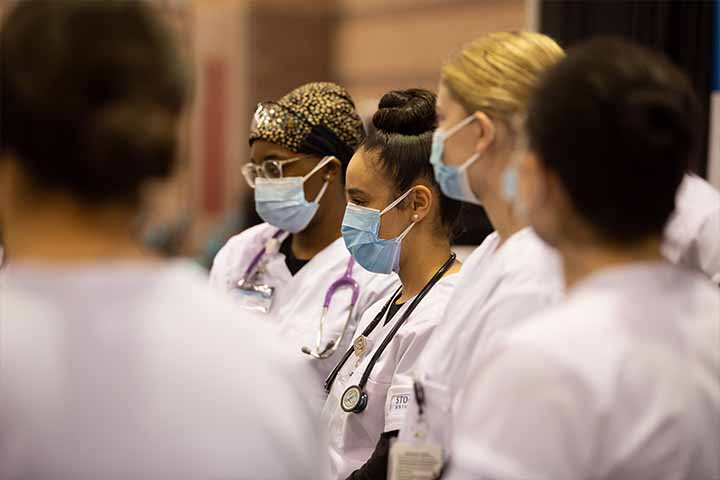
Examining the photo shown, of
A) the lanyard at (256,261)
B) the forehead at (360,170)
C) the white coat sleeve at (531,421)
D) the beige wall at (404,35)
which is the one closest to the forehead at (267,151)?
the lanyard at (256,261)

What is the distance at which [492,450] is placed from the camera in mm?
1280

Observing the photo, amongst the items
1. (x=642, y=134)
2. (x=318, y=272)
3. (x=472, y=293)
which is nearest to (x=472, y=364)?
(x=472, y=293)

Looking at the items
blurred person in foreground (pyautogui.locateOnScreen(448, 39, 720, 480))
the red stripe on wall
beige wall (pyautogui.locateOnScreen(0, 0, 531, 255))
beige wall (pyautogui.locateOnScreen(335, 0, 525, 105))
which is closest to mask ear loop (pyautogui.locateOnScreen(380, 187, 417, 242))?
blurred person in foreground (pyautogui.locateOnScreen(448, 39, 720, 480))

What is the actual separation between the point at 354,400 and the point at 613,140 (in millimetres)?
1220

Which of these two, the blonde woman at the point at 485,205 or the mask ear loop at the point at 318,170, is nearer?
the blonde woman at the point at 485,205

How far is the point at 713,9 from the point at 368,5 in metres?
3.93

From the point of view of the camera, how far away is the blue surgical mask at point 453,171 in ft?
5.85

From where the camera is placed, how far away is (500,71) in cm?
173

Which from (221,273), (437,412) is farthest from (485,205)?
(221,273)

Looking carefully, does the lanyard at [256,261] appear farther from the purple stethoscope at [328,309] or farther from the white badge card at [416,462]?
the white badge card at [416,462]

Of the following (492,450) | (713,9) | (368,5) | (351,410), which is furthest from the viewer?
(368,5)

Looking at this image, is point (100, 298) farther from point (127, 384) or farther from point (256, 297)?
point (256, 297)

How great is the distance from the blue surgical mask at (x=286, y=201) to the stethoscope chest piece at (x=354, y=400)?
720 millimetres

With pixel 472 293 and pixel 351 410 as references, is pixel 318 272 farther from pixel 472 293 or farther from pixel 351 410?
pixel 472 293
